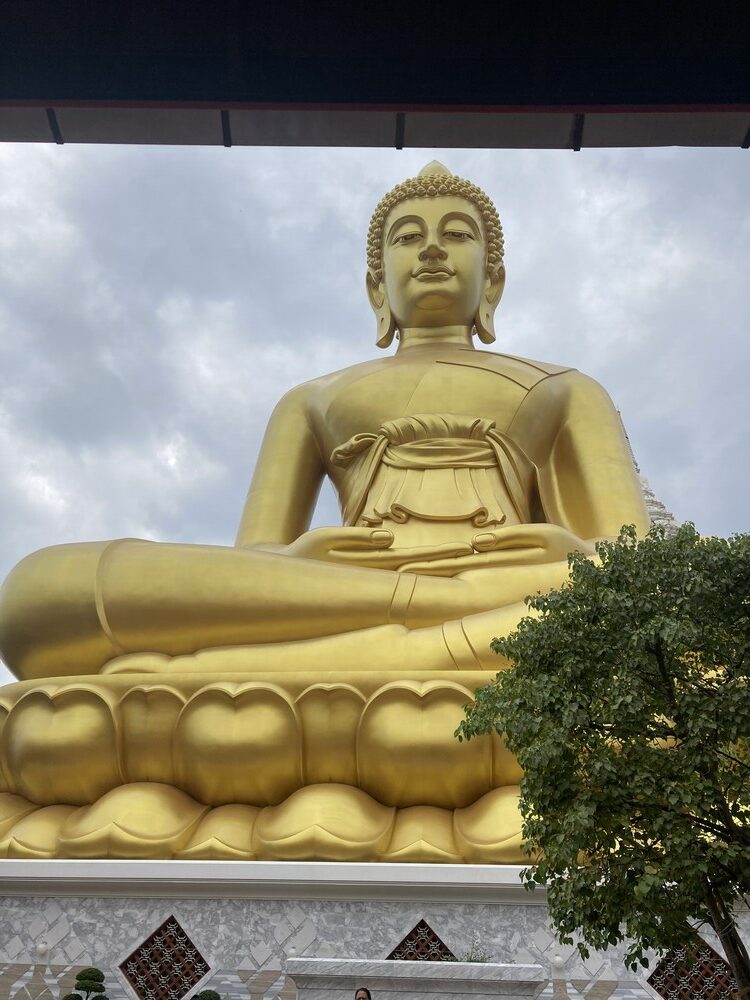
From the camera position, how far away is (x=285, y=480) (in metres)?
6.92

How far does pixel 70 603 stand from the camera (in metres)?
5.14

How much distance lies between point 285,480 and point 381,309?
1.66m

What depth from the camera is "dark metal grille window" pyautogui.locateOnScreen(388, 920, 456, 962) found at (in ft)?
12.7

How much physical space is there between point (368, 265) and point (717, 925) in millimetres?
5950

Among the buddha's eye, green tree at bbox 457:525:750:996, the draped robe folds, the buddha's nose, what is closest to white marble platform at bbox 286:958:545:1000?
green tree at bbox 457:525:750:996

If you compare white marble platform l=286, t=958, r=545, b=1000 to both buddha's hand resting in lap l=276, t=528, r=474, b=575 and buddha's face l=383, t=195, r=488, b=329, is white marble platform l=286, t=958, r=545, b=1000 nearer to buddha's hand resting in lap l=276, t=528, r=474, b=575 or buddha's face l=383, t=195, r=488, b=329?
buddha's hand resting in lap l=276, t=528, r=474, b=575

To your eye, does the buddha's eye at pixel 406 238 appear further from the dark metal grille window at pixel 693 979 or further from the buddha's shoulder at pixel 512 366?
the dark metal grille window at pixel 693 979

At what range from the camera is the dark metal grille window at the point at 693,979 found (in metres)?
3.78

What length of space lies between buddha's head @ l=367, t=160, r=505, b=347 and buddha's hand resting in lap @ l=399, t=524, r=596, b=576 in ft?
7.50

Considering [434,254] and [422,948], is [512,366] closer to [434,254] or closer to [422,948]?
[434,254]

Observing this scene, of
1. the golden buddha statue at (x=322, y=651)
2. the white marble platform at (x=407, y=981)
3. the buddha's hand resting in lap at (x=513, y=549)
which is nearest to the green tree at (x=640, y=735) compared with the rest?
the white marble platform at (x=407, y=981)

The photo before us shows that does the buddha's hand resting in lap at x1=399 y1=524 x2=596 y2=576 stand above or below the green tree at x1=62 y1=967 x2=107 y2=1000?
above

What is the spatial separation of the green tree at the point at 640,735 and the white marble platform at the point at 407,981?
29 centimetres

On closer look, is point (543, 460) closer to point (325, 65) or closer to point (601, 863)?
point (325, 65)
